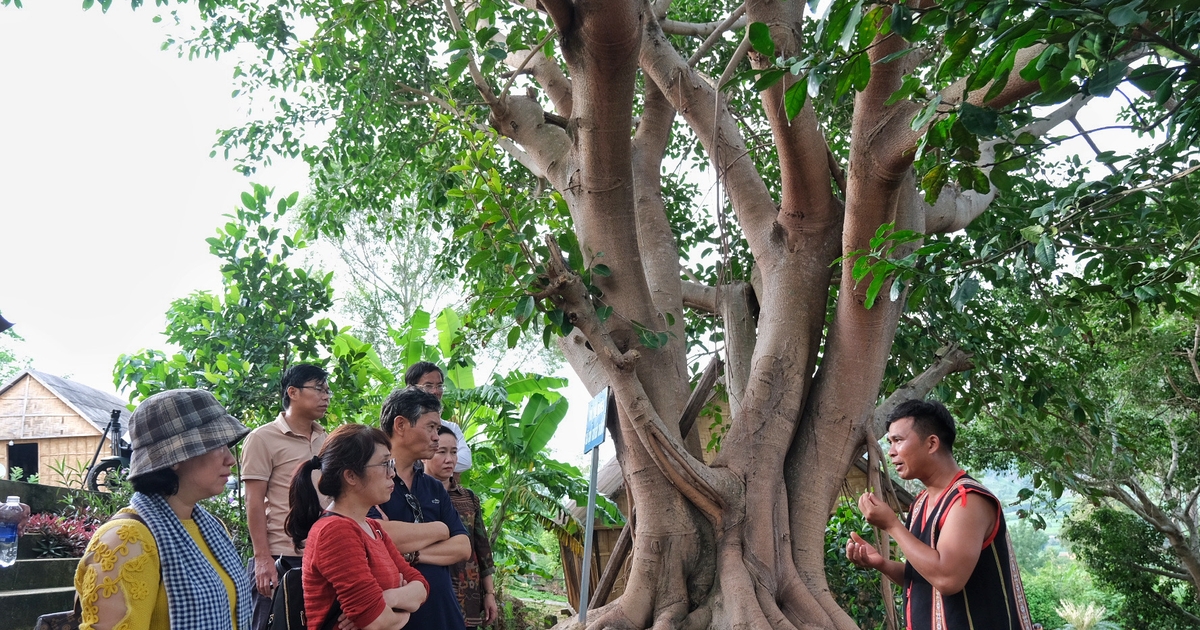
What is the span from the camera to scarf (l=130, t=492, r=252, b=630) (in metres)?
2.13

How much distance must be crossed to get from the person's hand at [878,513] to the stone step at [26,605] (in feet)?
16.5

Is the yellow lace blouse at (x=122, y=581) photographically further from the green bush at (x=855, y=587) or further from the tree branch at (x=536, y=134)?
the green bush at (x=855, y=587)

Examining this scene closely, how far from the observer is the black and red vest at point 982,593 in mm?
2572

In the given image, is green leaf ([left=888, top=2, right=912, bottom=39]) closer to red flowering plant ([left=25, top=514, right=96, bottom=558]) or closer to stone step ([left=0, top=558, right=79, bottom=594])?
stone step ([left=0, top=558, right=79, bottom=594])

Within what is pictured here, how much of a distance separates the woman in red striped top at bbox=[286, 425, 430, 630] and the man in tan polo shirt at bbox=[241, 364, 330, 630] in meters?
1.01

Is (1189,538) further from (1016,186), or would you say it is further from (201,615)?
(201,615)

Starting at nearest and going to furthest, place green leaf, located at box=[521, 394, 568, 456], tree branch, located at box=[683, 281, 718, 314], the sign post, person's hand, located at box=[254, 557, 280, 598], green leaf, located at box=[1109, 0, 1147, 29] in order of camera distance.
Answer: green leaf, located at box=[1109, 0, 1147, 29] < person's hand, located at box=[254, 557, 280, 598] < the sign post < tree branch, located at box=[683, 281, 718, 314] < green leaf, located at box=[521, 394, 568, 456]

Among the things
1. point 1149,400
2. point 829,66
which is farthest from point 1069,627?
point 829,66

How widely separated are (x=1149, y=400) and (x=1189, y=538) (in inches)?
76.3

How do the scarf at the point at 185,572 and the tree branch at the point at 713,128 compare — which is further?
the tree branch at the point at 713,128

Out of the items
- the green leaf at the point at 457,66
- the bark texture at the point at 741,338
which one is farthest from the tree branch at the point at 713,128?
the green leaf at the point at 457,66

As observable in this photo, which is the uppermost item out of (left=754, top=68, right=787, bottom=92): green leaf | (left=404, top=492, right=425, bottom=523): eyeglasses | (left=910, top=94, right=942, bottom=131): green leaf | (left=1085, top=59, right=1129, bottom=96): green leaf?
(left=754, top=68, right=787, bottom=92): green leaf

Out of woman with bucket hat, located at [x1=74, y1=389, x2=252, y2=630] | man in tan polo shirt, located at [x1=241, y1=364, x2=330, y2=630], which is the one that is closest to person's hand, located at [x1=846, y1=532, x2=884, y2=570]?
woman with bucket hat, located at [x1=74, y1=389, x2=252, y2=630]

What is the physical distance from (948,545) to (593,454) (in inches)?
85.3
